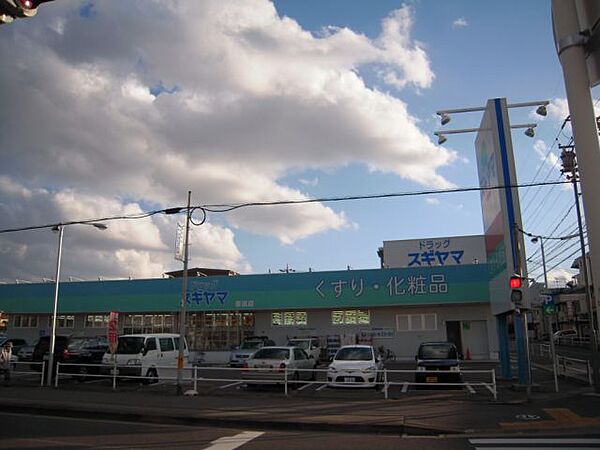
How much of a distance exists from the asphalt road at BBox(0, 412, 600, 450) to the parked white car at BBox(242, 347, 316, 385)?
6.50 m

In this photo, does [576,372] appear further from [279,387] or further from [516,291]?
[279,387]

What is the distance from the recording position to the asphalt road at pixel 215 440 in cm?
993

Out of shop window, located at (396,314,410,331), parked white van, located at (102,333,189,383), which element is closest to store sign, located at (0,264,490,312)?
shop window, located at (396,314,410,331)

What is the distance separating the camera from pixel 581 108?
7.54m

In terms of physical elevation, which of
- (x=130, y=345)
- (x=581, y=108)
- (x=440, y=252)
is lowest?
(x=130, y=345)

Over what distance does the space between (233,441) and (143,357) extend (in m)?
11.3

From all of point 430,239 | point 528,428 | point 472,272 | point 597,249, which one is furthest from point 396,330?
point 597,249

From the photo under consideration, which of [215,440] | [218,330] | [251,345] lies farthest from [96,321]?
[215,440]

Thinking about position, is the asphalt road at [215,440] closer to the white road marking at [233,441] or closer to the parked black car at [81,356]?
the white road marking at [233,441]

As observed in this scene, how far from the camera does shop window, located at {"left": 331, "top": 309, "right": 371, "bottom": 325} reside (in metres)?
36.5

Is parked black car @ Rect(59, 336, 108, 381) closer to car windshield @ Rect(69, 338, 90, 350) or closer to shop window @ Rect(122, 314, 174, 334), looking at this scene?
car windshield @ Rect(69, 338, 90, 350)

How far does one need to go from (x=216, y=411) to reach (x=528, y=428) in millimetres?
7539

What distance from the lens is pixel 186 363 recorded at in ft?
73.3

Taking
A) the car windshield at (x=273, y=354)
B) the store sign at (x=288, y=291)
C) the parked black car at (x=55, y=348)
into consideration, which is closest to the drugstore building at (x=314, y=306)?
the store sign at (x=288, y=291)
